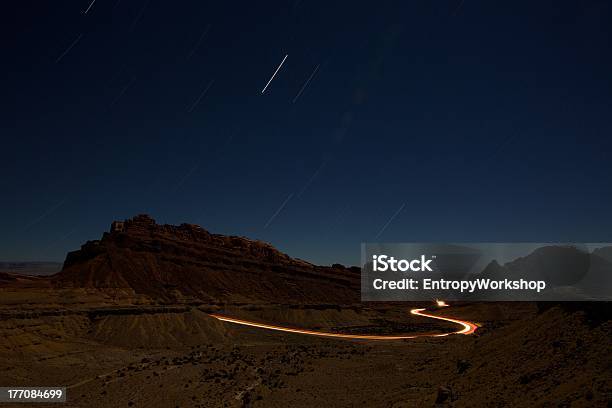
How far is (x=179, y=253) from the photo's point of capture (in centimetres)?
11950

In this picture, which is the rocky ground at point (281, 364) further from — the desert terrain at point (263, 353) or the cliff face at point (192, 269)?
the cliff face at point (192, 269)

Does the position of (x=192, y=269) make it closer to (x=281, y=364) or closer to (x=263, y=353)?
(x=263, y=353)

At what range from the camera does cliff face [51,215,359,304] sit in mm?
99944

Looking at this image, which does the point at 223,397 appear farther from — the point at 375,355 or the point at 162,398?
the point at 375,355

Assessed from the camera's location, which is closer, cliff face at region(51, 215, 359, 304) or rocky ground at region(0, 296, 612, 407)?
rocky ground at region(0, 296, 612, 407)

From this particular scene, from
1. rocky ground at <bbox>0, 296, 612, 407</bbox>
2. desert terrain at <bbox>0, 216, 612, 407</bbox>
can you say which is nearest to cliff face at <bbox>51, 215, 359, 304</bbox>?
Answer: desert terrain at <bbox>0, 216, 612, 407</bbox>

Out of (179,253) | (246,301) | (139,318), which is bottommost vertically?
(139,318)

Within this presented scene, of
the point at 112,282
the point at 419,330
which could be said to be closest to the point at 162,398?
the point at 419,330

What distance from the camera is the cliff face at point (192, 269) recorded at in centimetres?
9994

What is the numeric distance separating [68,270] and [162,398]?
8615 cm

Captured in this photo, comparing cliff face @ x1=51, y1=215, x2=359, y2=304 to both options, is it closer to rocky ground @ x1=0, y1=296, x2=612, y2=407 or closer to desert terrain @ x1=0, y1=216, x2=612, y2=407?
desert terrain @ x1=0, y1=216, x2=612, y2=407

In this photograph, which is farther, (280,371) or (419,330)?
(419,330)

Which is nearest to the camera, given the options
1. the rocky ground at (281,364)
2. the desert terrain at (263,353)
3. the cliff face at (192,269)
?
the rocky ground at (281,364)

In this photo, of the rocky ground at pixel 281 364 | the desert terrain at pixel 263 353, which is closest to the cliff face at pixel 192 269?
the desert terrain at pixel 263 353
